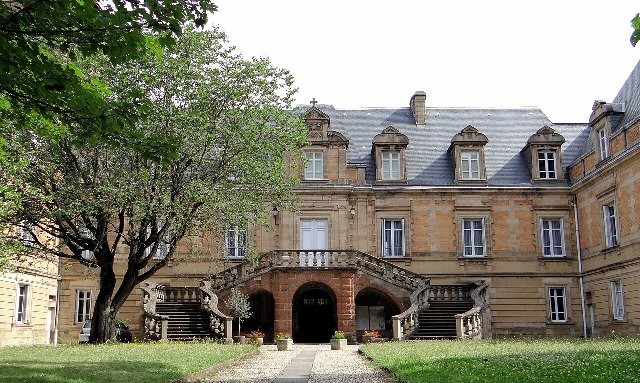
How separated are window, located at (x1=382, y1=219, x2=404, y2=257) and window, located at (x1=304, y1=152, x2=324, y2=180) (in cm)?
385

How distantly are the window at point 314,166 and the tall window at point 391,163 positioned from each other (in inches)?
124

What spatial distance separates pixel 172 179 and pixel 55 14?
549 inches

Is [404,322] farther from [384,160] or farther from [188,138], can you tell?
[188,138]

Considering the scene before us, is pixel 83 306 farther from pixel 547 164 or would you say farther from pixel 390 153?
pixel 547 164

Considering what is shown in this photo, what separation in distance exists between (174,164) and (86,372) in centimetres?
1013

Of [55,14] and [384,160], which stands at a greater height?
[384,160]

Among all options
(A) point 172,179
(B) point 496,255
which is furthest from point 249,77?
(B) point 496,255

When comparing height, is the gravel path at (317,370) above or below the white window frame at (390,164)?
below

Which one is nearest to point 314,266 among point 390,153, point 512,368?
point 390,153

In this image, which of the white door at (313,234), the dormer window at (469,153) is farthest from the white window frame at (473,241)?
the white door at (313,234)

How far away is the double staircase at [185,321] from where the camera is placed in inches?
1051

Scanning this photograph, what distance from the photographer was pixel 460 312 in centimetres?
2875

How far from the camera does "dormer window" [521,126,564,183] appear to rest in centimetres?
3306

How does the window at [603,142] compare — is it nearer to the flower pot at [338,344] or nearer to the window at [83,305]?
the flower pot at [338,344]
